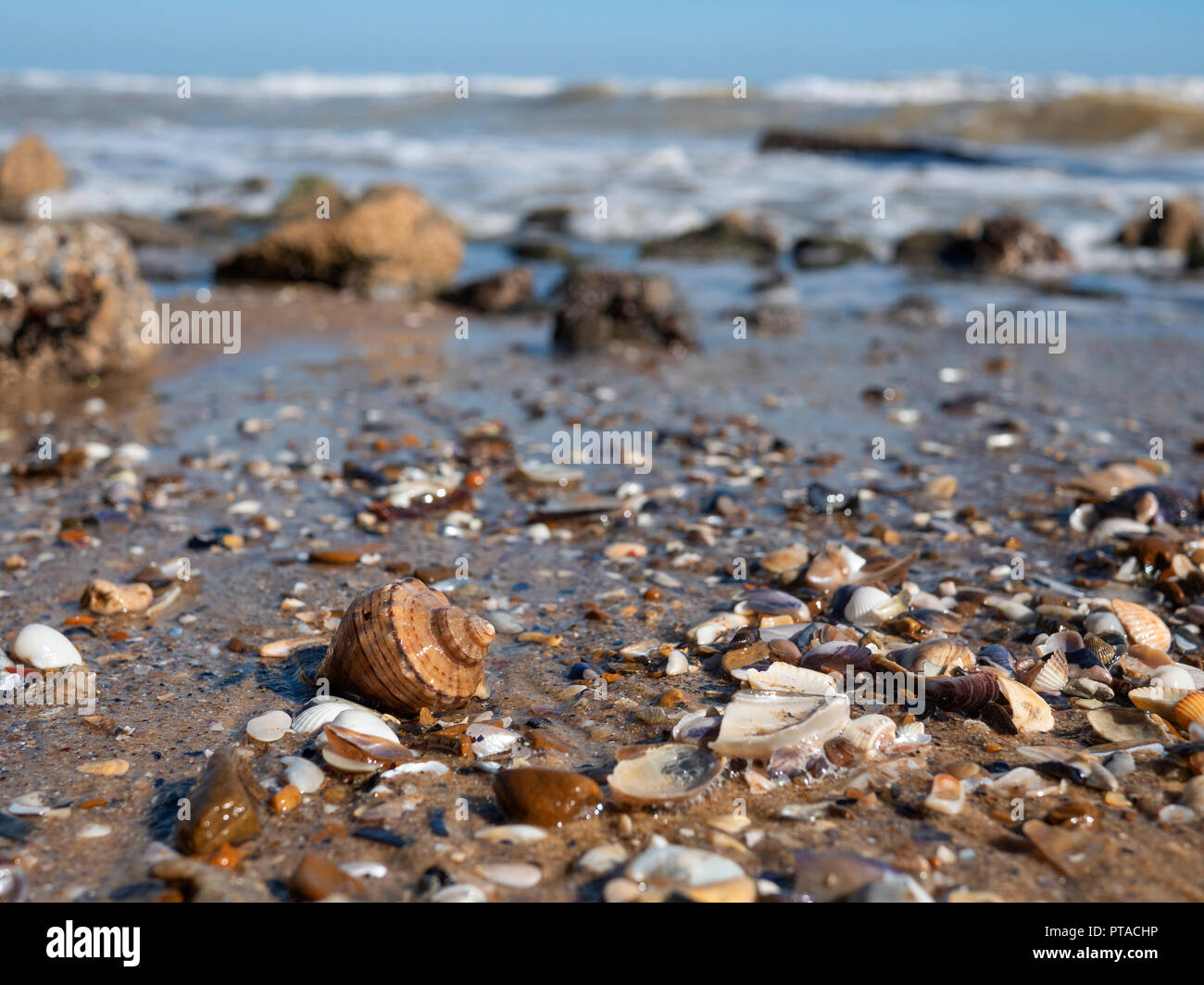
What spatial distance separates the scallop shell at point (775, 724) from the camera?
2336mm

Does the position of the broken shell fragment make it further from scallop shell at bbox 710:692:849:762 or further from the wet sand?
scallop shell at bbox 710:692:849:762

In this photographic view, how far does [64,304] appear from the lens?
6250mm

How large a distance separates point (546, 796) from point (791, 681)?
0.80 m

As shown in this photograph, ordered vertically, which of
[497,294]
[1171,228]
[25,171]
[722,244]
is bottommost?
[497,294]

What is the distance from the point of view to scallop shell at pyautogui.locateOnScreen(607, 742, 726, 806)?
Result: 219 cm

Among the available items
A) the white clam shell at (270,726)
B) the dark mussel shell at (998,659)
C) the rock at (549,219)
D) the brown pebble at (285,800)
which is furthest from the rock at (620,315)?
the rock at (549,219)

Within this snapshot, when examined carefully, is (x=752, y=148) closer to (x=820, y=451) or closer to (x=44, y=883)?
(x=820, y=451)

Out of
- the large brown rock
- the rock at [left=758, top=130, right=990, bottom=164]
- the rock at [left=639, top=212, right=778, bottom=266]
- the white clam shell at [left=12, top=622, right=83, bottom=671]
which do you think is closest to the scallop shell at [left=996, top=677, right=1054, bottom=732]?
the white clam shell at [left=12, top=622, right=83, bottom=671]

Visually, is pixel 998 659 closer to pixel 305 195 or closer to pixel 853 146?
pixel 305 195

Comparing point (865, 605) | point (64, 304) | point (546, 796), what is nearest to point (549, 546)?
point (865, 605)

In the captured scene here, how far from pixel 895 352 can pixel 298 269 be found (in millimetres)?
5370

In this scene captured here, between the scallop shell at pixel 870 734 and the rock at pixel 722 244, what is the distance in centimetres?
936

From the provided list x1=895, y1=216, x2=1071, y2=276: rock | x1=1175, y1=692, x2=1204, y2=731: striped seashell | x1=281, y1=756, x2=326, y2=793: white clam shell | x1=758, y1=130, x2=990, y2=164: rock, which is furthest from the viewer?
x1=758, y1=130, x2=990, y2=164: rock

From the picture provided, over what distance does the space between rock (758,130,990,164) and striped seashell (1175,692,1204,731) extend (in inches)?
870
